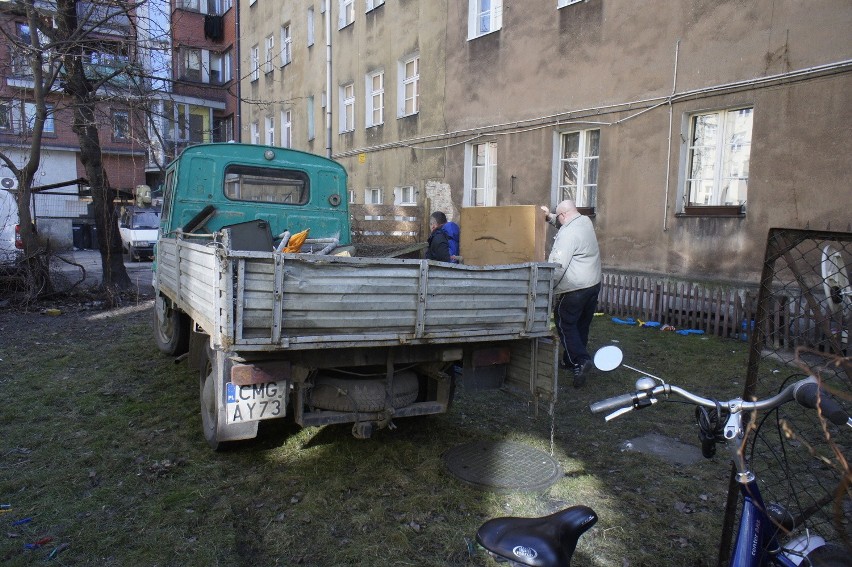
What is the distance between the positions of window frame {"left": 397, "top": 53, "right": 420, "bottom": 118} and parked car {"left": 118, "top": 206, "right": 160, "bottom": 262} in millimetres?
8976

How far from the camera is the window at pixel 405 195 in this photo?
16281 millimetres

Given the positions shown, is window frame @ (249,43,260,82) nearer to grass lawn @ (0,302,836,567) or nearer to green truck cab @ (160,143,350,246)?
green truck cab @ (160,143,350,246)

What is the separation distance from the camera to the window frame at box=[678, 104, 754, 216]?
8828 millimetres

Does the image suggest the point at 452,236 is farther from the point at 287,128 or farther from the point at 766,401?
the point at 287,128

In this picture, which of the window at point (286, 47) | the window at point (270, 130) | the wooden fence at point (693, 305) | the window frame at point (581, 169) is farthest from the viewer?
the window at point (270, 130)

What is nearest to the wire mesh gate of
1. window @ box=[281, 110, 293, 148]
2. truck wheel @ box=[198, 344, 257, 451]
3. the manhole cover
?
the manhole cover

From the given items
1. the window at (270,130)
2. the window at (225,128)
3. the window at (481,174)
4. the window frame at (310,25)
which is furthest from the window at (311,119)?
the window at (225,128)

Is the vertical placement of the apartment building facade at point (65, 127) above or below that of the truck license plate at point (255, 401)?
above

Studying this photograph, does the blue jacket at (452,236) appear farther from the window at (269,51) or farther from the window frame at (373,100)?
the window at (269,51)

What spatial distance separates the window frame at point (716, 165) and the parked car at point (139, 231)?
16.1m

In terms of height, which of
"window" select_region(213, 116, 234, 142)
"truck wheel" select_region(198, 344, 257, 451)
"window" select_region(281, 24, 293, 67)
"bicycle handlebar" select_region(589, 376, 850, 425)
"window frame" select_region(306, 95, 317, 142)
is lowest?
"truck wheel" select_region(198, 344, 257, 451)

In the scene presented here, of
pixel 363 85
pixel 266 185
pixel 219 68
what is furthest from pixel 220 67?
pixel 266 185

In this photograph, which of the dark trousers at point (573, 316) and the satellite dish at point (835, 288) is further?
the dark trousers at point (573, 316)

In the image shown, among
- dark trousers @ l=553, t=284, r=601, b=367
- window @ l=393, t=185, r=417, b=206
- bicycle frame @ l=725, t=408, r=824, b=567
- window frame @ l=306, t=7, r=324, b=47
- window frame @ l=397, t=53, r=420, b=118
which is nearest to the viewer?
bicycle frame @ l=725, t=408, r=824, b=567
